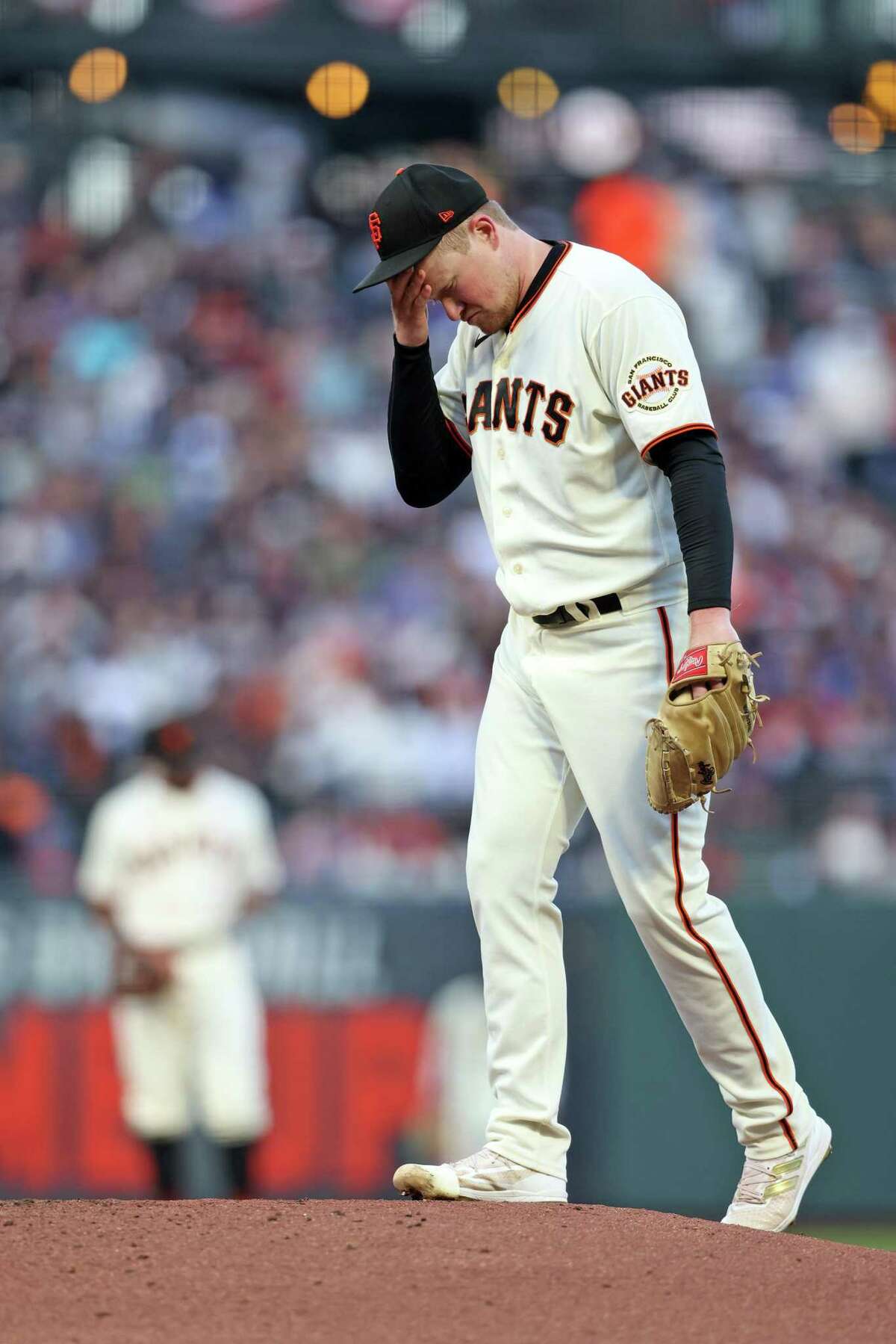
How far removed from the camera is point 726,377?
1009cm

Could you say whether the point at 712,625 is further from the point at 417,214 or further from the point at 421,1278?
the point at 421,1278

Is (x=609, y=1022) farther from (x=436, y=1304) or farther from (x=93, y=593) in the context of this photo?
(x=436, y=1304)

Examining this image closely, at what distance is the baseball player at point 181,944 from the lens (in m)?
6.86

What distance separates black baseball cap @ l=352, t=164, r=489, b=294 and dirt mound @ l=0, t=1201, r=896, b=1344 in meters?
1.59

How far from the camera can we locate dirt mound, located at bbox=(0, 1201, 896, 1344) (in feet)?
8.73

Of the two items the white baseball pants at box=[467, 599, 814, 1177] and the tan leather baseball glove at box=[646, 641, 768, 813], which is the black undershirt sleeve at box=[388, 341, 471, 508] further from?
the tan leather baseball glove at box=[646, 641, 768, 813]

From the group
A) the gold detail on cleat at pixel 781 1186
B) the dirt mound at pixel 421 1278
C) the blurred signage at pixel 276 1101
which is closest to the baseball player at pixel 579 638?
the gold detail on cleat at pixel 781 1186

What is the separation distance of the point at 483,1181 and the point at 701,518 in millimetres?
1234

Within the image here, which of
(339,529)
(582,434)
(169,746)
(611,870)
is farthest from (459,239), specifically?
(339,529)

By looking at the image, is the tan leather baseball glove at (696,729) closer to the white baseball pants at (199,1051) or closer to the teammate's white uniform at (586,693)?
the teammate's white uniform at (586,693)

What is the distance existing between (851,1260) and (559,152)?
8.27 meters

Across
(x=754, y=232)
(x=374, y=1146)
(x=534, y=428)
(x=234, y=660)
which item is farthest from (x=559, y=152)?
(x=534, y=428)

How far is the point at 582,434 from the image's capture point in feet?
10.7

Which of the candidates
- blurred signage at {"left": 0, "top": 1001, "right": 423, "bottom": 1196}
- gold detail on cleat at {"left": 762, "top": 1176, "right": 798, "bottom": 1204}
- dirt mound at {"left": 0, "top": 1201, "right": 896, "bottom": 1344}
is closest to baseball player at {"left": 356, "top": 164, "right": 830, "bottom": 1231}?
gold detail on cleat at {"left": 762, "top": 1176, "right": 798, "bottom": 1204}
